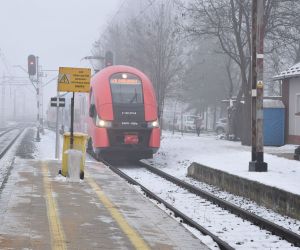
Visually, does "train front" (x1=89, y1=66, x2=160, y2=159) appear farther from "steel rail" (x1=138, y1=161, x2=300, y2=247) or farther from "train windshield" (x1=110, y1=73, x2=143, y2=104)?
"steel rail" (x1=138, y1=161, x2=300, y2=247)

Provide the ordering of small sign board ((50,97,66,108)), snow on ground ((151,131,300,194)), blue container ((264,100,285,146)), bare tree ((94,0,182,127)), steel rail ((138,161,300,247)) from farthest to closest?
bare tree ((94,0,182,127))
blue container ((264,100,285,146))
small sign board ((50,97,66,108))
snow on ground ((151,131,300,194))
steel rail ((138,161,300,247))

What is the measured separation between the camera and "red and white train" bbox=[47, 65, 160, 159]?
1898 centimetres

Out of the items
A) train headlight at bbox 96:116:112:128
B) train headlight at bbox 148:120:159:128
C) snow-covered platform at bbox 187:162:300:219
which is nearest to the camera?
snow-covered platform at bbox 187:162:300:219

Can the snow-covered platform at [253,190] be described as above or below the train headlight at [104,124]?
below

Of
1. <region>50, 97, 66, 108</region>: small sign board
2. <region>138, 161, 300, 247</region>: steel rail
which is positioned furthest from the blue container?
<region>138, 161, 300, 247</region>: steel rail

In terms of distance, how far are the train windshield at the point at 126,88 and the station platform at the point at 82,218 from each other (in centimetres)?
642

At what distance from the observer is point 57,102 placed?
20734 millimetres

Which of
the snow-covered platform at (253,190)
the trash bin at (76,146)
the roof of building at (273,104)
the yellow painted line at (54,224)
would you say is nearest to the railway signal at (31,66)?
the roof of building at (273,104)

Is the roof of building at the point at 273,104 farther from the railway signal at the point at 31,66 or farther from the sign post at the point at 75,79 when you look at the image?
the sign post at the point at 75,79

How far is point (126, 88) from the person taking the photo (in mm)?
19922

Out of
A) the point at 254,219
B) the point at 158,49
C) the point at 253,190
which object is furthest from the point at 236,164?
the point at 158,49

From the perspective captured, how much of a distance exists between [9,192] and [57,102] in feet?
32.1

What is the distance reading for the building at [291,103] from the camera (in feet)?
85.0

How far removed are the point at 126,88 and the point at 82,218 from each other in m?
11.4
